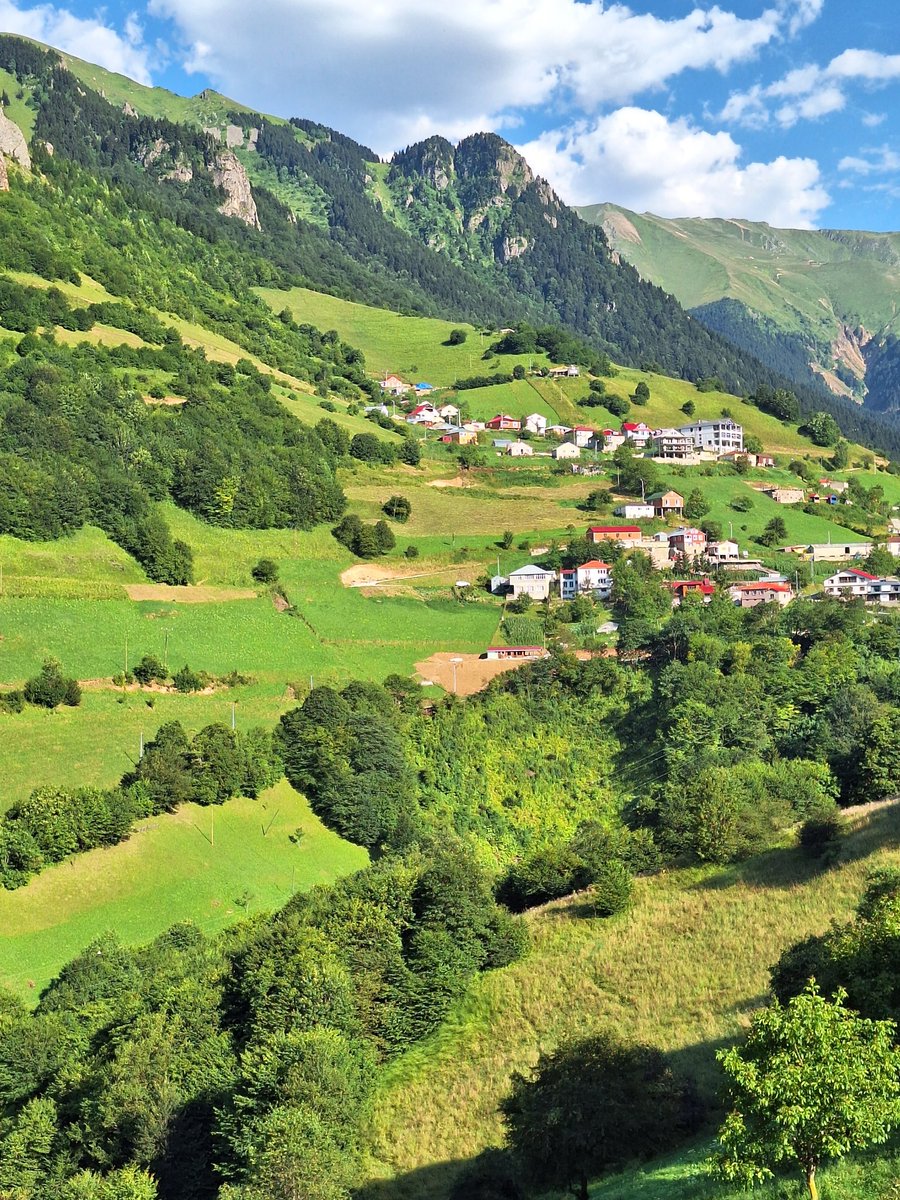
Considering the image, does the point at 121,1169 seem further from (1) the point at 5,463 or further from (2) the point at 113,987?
(1) the point at 5,463

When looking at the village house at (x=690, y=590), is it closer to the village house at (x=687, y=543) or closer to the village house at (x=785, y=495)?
the village house at (x=687, y=543)

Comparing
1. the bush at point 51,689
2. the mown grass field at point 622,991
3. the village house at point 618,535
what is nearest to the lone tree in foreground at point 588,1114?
the mown grass field at point 622,991

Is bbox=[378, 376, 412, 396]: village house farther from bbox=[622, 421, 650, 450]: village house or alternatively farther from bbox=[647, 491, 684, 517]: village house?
bbox=[647, 491, 684, 517]: village house

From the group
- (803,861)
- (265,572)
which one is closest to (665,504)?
(265,572)

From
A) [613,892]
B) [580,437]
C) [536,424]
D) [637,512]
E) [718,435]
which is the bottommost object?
[613,892]

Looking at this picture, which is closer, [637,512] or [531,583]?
[531,583]

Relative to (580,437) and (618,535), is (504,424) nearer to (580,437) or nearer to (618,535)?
(580,437)

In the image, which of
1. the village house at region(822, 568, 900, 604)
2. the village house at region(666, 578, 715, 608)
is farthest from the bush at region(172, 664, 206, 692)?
the village house at region(822, 568, 900, 604)

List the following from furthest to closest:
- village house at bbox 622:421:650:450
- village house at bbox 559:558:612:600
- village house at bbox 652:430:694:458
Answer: village house at bbox 622:421:650:450, village house at bbox 652:430:694:458, village house at bbox 559:558:612:600
